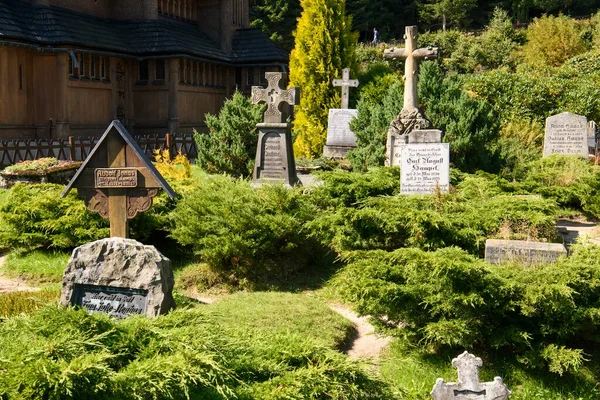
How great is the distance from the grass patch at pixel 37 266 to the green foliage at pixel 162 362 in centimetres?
584

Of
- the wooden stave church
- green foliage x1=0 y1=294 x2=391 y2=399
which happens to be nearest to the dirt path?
green foliage x1=0 y1=294 x2=391 y2=399

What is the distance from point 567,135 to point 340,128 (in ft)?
22.1

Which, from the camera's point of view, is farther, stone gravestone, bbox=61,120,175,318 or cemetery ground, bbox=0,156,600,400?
stone gravestone, bbox=61,120,175,318

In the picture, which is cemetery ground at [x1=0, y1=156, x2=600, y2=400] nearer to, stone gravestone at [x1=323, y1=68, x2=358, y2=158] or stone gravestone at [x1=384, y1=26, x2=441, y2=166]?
stone gravestone at [x1=384, y1=26, x2=441, y2=166]

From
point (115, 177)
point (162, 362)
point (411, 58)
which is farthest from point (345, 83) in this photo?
point (162, 362)

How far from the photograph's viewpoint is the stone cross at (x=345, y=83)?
23500 millimetres

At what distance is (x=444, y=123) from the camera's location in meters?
15.9

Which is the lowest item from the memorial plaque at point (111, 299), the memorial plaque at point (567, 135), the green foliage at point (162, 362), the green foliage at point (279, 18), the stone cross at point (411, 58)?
the memorial plaque at point (111, 299)

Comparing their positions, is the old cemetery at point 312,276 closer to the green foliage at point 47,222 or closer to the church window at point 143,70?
the green foliage at point 47,222

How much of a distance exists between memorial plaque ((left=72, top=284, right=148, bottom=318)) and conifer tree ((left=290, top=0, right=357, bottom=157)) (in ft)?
57.2

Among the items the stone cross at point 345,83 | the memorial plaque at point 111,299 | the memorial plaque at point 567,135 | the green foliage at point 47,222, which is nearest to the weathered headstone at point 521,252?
the memorial plaque at point 111,299

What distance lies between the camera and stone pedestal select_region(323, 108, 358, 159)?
71.7 feet

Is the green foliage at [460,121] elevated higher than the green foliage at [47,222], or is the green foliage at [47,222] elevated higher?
the green foliage at [460,121]

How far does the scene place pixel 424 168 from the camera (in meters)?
11.4
